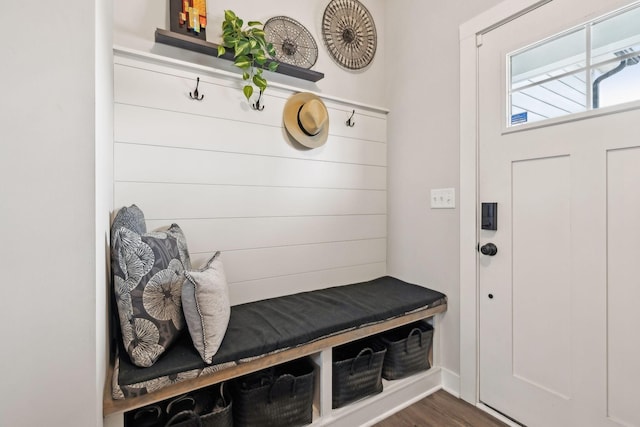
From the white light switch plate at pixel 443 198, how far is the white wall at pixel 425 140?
3cm

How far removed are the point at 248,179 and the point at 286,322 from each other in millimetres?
825

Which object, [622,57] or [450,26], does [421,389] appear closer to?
[622,57]

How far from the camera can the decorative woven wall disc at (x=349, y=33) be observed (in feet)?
6.84

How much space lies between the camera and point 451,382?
181 cm

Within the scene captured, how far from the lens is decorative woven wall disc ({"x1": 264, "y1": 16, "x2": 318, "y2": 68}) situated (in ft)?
6.01

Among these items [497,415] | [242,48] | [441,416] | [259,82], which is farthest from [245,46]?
[497,415]

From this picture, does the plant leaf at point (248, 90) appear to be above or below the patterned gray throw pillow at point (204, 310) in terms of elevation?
above

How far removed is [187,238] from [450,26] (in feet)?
6.55

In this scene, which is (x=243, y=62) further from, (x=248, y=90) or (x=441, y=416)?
(x=441, y=416)

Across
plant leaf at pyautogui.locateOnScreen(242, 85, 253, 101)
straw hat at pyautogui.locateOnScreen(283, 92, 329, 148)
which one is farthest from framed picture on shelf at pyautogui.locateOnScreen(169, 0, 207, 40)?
straw hat at pyautogui.locateOnScreen(283, 92, 329, 148)

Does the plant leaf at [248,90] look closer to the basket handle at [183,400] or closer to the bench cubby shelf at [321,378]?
the bench cubby shelf at [321,378]

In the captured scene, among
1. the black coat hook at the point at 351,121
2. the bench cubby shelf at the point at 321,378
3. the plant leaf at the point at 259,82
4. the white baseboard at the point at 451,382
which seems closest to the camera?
the bench cubby shelf at the point at 321,378

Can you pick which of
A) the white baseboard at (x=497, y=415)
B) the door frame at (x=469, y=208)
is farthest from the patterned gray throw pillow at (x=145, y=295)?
the white baseboard at (x=497, y=415)

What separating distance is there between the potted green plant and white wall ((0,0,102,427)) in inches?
34.2
